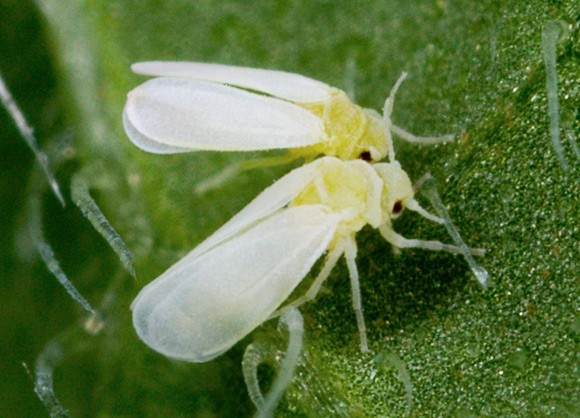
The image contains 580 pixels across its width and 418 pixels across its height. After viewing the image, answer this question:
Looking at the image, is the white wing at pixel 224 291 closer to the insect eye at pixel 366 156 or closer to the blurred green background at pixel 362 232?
the blurred green background at pixel 362 232

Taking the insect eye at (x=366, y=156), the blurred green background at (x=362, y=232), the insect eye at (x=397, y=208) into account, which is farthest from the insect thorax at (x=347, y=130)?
the insect eye at (x=397, y=208)

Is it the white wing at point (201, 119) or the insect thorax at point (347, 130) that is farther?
the insect thorax at point (347, 130)

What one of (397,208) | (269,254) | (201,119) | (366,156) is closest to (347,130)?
(366,156)

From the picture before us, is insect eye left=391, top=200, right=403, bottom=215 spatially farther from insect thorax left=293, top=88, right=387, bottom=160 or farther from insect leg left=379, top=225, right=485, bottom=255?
insect thorax left=293, top=88, right=387, bottom=160

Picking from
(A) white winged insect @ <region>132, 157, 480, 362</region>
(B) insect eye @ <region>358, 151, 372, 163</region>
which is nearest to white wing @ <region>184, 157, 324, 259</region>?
(A) white winged insect @ <region>132, 157, 480, 362</region>

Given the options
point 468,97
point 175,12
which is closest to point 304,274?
point 468,97
